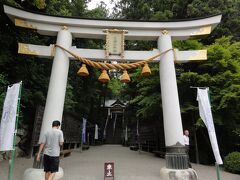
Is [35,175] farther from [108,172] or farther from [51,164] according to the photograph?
[108,172]

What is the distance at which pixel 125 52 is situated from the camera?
354 inches

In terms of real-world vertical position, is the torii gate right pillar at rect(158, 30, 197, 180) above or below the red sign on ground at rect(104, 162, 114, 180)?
above

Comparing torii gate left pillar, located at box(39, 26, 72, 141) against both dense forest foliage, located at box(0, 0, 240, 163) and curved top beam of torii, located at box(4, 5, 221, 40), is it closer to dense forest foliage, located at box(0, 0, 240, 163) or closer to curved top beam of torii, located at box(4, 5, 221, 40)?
curved top beam of torii, located at box(4, 5, 221, 40)

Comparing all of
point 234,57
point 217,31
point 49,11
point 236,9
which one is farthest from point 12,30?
point 236,9

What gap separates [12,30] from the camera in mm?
10555

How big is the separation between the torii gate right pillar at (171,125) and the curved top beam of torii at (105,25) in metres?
0.46

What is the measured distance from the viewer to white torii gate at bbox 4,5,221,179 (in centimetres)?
795

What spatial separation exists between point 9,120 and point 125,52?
477 cm

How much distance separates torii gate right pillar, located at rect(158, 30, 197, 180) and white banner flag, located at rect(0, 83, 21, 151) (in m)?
4.66

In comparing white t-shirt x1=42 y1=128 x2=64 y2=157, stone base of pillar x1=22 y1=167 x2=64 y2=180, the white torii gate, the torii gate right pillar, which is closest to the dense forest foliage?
the white torii gate

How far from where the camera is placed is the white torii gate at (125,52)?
7953 mm

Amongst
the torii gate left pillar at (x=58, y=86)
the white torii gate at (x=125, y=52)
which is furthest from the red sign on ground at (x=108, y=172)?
the torii gate left pillar at (x=58, y=86)

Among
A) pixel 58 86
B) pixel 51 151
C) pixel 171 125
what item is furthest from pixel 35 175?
pixel 171 125

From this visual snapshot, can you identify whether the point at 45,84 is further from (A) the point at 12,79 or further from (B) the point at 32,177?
(B) the point at 32,177
